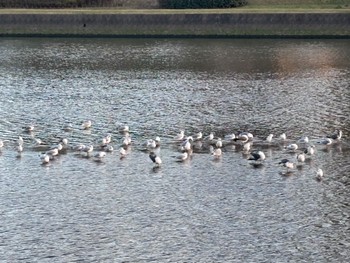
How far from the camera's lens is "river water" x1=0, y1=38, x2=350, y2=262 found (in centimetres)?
2289

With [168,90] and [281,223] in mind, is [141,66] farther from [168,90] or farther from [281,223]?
[281,223]

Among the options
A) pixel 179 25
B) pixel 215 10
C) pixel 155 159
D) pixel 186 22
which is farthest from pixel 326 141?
pixel 215 10

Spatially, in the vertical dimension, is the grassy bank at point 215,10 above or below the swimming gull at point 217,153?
above

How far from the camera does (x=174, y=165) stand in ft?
97.9

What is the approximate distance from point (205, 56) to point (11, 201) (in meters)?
27.7

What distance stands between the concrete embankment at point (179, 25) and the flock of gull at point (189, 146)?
2647cm

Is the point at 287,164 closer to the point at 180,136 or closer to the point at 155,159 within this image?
the point at 155,159

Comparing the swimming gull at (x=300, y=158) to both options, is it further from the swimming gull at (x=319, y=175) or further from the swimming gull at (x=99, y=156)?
the swimming gull at (x=99, y=156)

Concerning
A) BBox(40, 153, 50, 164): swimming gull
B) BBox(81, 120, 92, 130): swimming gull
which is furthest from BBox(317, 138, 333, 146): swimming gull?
BBox(40, 153, 50, 164): swimming gull

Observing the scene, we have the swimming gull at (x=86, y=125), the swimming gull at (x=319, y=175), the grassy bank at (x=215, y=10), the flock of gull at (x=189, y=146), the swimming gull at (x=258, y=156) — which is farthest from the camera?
the grassy bank at (x=215, y=10)

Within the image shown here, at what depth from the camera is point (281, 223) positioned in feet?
79.4

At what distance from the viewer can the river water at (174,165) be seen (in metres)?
22.9

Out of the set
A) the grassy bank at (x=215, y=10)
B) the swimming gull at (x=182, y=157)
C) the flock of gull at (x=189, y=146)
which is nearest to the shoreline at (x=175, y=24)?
the grassy bank at (x=215, y=10)

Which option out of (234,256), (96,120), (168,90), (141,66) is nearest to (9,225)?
(234,256)
